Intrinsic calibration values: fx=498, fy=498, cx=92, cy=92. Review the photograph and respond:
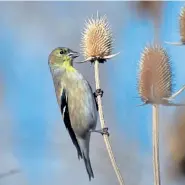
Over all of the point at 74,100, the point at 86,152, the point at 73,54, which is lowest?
the point at 86,152

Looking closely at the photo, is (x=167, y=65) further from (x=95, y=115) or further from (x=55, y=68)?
(x=55, y=68)

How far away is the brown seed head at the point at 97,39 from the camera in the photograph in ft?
2.75

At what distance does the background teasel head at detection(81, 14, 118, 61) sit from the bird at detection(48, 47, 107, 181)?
0.15 meters

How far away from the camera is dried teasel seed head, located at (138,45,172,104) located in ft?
2.62

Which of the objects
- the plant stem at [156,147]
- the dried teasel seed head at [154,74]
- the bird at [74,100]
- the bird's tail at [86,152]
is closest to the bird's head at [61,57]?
the bird at [74,100]

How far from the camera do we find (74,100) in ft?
3.62

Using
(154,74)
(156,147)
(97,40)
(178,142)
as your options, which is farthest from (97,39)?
(178,142)

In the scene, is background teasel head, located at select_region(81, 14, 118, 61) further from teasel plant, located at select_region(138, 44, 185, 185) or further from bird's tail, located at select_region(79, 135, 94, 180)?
bird's tail, located at select_region(79, 135, 94, 180)

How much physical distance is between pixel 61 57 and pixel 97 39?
29 centimetres

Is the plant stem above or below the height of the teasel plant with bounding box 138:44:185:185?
below

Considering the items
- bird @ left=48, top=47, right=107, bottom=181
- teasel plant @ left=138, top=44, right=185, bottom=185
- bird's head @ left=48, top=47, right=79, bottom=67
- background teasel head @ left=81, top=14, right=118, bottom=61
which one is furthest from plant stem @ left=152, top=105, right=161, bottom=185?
bird's head @ left=48, top=47, right=79, bottom=67

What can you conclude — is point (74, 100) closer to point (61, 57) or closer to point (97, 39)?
point (61, 57)

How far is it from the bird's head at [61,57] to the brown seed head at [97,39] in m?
0.19

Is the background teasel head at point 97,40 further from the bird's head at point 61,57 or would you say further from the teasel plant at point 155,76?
the bird's head at point 61,57
